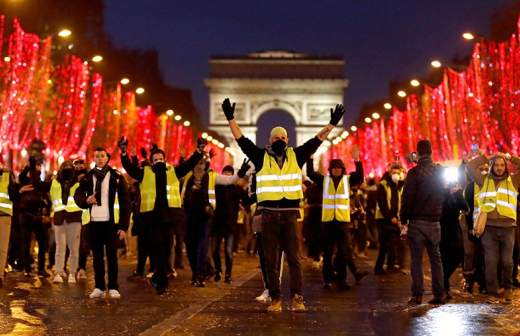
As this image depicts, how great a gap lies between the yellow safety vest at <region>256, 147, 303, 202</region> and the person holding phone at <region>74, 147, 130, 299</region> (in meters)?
2.13

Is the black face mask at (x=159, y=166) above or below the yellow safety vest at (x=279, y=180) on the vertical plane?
above

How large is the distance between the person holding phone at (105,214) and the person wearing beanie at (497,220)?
12.9ft

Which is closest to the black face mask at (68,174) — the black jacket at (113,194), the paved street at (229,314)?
the paved street at (229,314)

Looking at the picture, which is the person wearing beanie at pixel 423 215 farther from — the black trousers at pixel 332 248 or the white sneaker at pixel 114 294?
the white sneaker at pixel 114 294

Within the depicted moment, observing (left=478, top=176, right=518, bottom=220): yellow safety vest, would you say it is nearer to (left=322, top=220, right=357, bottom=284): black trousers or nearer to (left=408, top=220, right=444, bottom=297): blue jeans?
(left=408, top=220, right=444, bottom=297): blue jeans

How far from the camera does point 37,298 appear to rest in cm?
1311

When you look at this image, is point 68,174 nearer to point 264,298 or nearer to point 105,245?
point 105,245

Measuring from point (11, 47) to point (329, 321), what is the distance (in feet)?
97.0

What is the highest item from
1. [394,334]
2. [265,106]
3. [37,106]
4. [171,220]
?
[265,106]

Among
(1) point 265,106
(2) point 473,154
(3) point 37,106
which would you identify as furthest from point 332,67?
(2) point 473,154

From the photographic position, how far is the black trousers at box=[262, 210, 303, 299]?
11.7 meters

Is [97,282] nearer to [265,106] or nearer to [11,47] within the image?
[11,47]

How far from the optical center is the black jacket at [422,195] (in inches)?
504

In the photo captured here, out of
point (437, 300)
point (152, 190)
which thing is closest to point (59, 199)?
point (152, 190)
